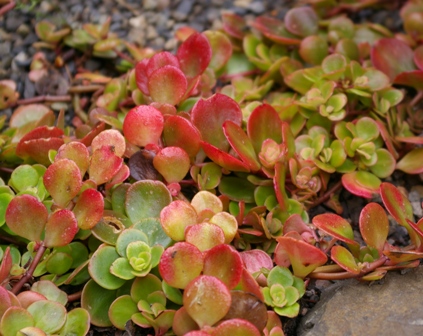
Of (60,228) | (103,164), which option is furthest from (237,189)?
(60,228)

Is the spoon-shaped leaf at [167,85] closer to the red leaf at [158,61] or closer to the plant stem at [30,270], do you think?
the red leaf at [158,61]

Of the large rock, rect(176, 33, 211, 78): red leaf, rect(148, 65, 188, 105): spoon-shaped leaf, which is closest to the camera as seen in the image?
the large rock

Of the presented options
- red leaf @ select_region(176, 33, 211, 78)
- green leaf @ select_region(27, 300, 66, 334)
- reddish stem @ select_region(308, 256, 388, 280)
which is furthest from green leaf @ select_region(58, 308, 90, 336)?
red leaf @ select_region(176, 33, 211, 78)

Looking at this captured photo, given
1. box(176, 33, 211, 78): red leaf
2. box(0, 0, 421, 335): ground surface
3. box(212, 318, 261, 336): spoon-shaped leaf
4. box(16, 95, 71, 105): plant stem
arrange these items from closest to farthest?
box(212, 318, 261, 336): spoon-shaped leaf < box(176, 33, 211, 78): red leaf < box(16, 95, 71, 105): plant stem < box(0, 0, 421, 335): ground surface

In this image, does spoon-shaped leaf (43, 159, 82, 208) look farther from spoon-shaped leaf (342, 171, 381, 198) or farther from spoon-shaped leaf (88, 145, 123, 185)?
spoon-shaped leaf (342, 171, 381, 198)

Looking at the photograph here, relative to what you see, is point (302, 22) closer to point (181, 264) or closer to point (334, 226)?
point (334, 226)

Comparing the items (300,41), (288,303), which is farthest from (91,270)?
(300,41)

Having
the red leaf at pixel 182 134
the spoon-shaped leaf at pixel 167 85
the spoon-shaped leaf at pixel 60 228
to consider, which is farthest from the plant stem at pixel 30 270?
the spoon-shaped leaf at pixel 167 85
